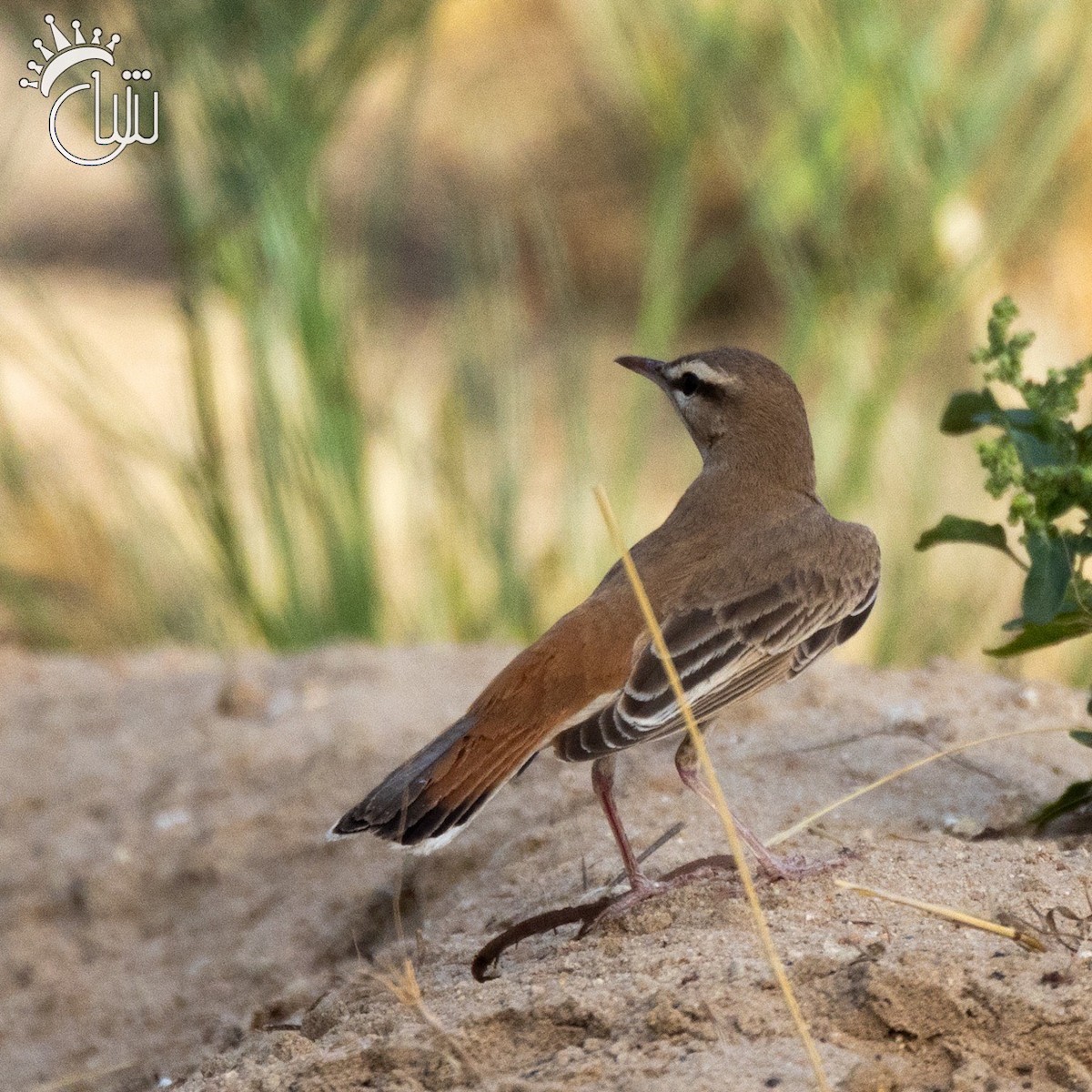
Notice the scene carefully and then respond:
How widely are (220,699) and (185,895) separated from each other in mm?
1001

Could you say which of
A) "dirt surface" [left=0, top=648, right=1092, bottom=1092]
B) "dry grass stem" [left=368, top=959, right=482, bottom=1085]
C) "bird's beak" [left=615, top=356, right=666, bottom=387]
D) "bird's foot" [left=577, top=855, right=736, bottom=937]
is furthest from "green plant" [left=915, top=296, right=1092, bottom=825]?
"dry grass stem" [left=368, top=959, right=482, bottom=1085]

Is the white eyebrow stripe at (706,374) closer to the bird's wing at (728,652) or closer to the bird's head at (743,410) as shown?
the bird's head at (743,410)

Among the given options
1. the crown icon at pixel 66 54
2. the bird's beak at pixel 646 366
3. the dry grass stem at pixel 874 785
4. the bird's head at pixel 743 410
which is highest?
the crown icon at pixel 66 54

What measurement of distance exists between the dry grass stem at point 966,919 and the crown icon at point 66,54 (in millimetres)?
4835

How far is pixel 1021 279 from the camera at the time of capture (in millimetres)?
11992

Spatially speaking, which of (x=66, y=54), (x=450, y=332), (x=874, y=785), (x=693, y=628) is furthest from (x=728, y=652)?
(x=66, y=54)

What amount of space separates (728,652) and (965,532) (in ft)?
1.95

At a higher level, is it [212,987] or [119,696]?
[119,696]

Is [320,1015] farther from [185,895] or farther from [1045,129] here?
[1045,129]

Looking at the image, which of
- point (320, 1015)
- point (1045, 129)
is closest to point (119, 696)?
point (320, 1015)

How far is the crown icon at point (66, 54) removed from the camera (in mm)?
6301

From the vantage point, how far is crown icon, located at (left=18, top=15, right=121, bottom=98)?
6.30m

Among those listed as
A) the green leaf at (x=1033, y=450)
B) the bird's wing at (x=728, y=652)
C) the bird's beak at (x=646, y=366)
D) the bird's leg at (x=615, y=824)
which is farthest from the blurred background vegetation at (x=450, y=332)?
the bird's leg at (x=615, y=824)

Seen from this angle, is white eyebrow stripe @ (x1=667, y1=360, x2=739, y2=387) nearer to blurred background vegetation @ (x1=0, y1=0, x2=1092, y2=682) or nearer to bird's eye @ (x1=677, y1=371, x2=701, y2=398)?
bird's eye @ (x1=677, y1=371, x2=701, y2=398)
